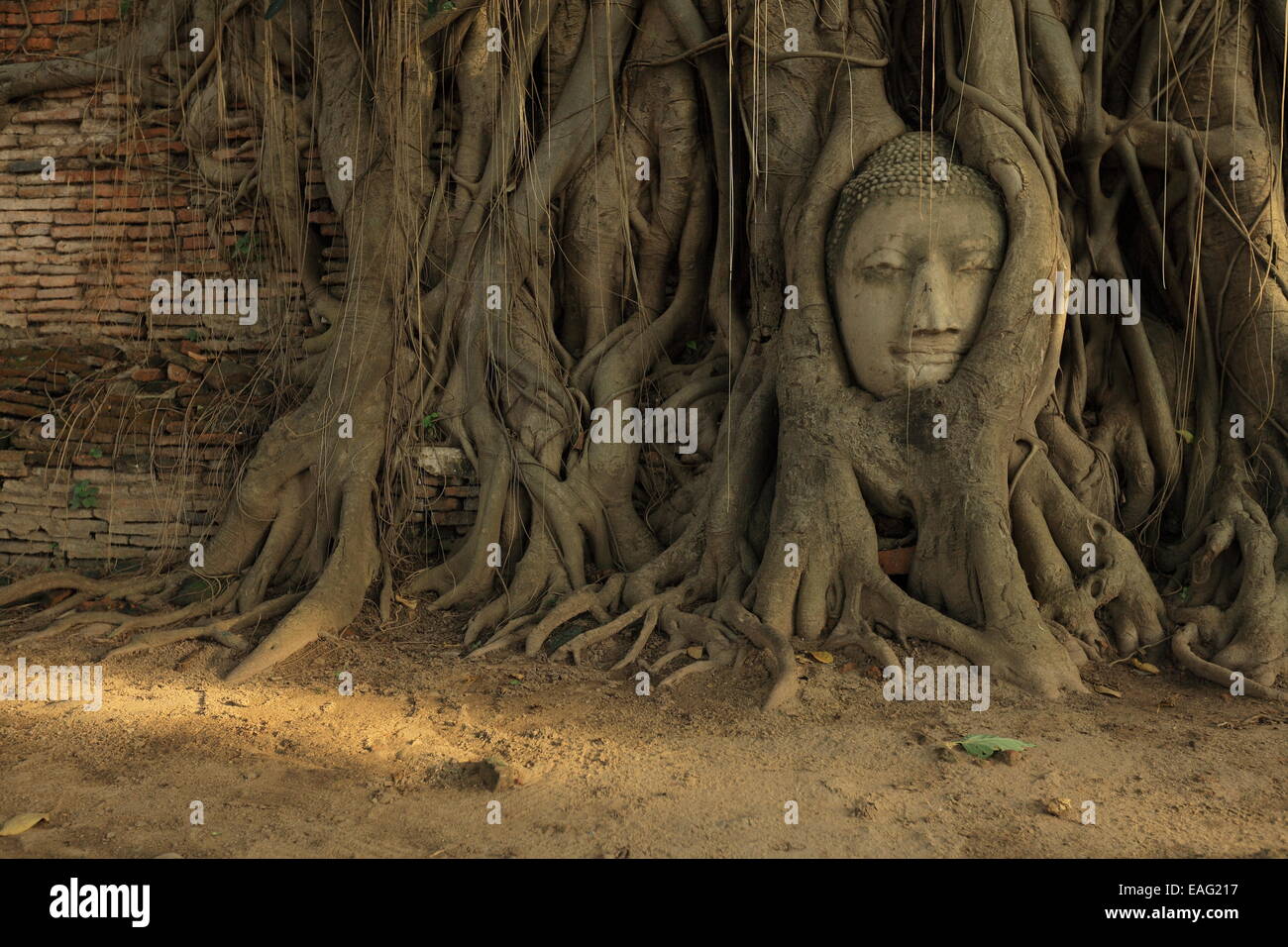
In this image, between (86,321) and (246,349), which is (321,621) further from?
(86,321)

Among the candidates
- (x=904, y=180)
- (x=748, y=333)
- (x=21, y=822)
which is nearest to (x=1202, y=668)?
(x=904, y=180)

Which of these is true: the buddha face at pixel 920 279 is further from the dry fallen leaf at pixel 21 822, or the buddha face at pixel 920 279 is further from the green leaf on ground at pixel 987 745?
the dry fallen leaf at pixel 21 822

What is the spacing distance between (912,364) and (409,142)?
Result: 271 centimetres

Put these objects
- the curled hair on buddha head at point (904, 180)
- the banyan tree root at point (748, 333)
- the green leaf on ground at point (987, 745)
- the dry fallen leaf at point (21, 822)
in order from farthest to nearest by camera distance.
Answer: the curled hair on buddha head at point (904, 180) < the banyan tree root at point (748, 333) < the green leaf on ground at point (987, 745) < the dry fallen leaf at point (21, 822)

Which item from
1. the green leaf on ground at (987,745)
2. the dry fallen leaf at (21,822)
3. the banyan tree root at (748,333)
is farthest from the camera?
the banyan tree root at (748,333)

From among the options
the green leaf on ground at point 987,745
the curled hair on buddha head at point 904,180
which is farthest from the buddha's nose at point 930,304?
the green leaf on ground at point 987,745

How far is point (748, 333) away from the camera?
4930mm

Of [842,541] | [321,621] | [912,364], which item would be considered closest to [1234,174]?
[912,364]

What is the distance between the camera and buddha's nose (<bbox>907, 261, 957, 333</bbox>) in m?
4.06

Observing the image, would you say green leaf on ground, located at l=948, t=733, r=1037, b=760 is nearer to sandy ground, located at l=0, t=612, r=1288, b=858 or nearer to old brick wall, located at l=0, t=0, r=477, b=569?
sandy ground, located at l=0, t=612, r=1288, b=858

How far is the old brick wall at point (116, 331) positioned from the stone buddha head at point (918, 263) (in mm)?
2066

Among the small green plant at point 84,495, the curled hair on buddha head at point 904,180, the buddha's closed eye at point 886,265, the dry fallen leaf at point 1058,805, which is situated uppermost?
the curled hair on buddha head at point 904,180

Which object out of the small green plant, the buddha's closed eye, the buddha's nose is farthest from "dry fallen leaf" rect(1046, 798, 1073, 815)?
the small green plant

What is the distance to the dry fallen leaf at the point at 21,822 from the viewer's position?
2.58 metres
